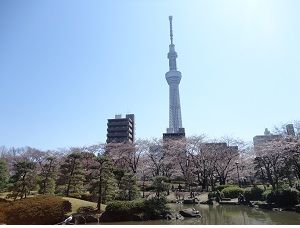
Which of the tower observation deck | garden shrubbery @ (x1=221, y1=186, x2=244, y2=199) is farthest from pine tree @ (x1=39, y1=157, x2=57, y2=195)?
the tower observation deck

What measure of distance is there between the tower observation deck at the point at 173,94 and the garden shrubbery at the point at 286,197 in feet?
159

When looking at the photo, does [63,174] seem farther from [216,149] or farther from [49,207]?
[216,149]

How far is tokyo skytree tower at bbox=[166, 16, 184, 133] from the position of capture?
76.6 metres

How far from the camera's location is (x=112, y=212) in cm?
1331

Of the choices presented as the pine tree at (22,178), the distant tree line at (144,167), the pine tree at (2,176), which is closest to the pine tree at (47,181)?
the distant tree line at (144,167)

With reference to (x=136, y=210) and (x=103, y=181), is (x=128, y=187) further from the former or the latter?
(x=136, y=210)

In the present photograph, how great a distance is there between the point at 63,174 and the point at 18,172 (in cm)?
482


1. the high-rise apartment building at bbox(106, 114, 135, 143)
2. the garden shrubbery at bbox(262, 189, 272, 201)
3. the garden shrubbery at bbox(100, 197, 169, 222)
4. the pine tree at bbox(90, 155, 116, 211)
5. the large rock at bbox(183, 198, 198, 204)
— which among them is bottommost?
the garden shrubbery at bbox(100, 197, 169, 222)

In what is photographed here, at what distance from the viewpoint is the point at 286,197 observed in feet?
52.0

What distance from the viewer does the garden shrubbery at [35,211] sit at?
1209 centimetres

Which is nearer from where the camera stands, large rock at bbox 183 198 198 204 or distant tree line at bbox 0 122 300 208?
distant tree line at bbox 0 122 300 208

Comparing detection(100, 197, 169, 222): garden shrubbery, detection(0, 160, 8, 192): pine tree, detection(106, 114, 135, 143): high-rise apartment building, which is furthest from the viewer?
detection(106, 114, 135, 143): high-rise apartment building

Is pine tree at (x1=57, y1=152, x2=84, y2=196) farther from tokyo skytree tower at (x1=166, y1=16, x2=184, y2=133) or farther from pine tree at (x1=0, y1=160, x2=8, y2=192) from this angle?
tokyo skytree tower at (x1=166, y1=16, x2=184, y2=133)

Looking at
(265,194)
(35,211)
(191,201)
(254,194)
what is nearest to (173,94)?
(191,201)
